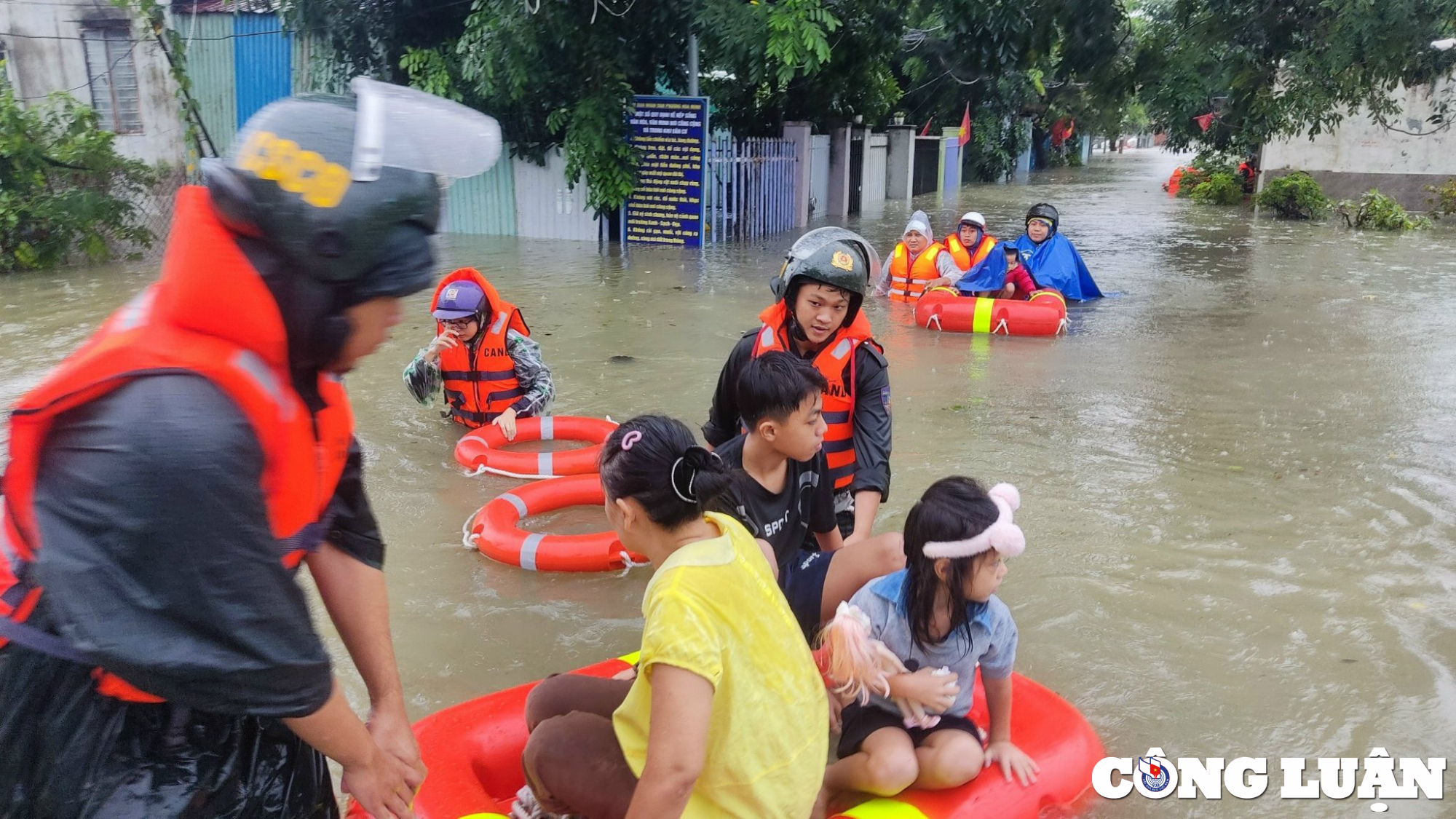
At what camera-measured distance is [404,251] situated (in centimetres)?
136

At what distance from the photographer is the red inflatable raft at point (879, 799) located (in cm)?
254

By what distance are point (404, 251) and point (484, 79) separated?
39.2ft

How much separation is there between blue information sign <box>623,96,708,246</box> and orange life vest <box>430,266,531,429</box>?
8.05 metres

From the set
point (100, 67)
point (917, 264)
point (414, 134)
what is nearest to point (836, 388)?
point (414, 134)

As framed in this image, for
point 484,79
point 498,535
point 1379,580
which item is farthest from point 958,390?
point 484,79

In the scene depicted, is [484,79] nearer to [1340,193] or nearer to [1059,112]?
[1340,193]

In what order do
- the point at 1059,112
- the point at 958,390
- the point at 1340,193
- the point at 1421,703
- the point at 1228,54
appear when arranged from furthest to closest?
the point at 1059,112 < the point at 1340,193 < the point at 1228,54 < the point at 958,390 < the point at 1421,703

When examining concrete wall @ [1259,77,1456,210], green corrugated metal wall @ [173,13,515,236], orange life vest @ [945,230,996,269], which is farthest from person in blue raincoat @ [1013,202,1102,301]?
concrete wall @ [1259,77,1456,210]

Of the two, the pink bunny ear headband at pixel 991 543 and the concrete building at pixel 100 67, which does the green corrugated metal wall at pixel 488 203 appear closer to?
the concrete building at pixel 100 67

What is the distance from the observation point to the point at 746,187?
48.9 ft

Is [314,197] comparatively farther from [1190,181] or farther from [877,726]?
[1190,181]

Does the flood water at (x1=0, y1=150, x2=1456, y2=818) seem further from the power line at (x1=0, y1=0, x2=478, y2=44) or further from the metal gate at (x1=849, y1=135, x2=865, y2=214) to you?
the metal gate at (x1=849, y1=135, x2=865, y2=214)

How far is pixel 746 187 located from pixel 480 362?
9.71 meters

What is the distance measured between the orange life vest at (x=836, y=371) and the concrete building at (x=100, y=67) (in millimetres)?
11081
